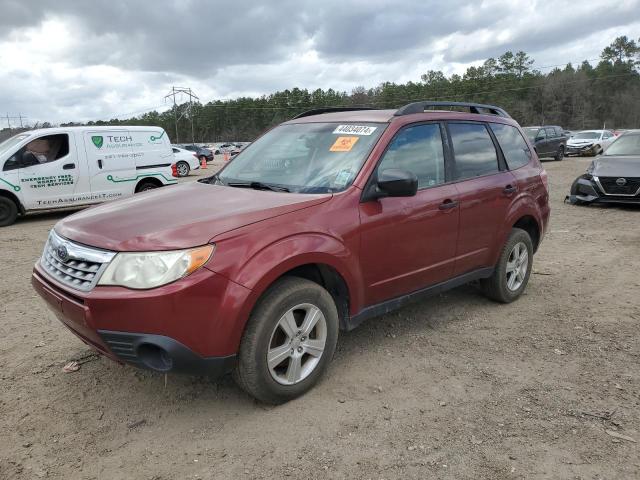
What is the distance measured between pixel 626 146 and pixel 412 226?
9.59 meters

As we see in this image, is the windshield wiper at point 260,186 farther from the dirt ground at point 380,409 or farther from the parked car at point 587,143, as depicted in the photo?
the parked car at point 587,143

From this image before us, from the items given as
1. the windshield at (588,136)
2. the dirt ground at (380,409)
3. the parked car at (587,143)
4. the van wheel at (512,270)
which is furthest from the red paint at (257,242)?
the windshield at (588,136)

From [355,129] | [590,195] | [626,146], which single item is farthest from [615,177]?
[355,129]

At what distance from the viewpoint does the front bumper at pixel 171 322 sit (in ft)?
8.27

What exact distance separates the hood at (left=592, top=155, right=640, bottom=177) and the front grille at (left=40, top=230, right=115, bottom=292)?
10.4 metres

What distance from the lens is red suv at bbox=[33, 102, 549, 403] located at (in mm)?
2586

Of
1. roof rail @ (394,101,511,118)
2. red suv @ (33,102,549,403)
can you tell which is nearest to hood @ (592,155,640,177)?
roof rail @ (394,101,511,118)

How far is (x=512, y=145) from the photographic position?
16.0 feet

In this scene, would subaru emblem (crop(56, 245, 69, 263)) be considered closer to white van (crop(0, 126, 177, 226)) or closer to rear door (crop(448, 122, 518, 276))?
rear door (crop(448, 122, 518, 276))

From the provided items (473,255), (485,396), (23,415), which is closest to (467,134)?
(473,255)

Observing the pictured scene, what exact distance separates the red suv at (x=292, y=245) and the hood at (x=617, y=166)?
22.2 feet

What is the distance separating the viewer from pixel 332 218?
3.15 m

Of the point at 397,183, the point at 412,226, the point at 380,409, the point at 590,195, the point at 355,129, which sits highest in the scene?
the point at 355,129

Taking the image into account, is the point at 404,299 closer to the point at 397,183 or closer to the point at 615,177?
the point at 397,183
